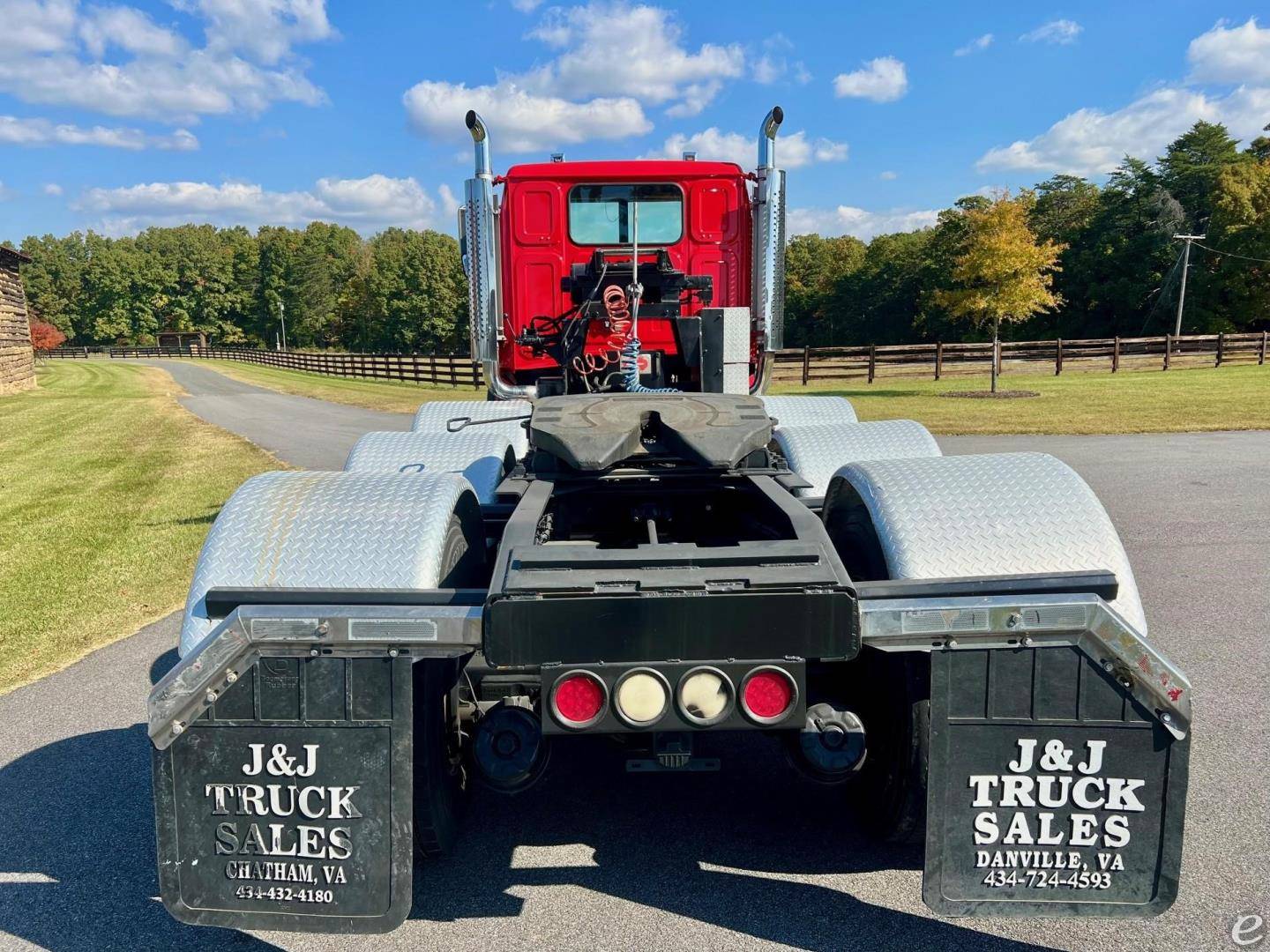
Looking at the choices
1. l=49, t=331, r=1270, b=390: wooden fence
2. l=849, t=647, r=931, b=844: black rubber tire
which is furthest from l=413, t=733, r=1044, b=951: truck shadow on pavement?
l=49, t=331, r=1270, b=390: wooden fence

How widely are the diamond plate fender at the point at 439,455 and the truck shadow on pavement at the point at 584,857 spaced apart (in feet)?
5.45

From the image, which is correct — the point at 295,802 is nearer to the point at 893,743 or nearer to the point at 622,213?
the point at 893,743

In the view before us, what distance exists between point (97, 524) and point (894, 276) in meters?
65.5

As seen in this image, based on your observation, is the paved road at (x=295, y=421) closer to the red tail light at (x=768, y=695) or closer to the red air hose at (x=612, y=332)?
the red air hose at (x=612, y=332)

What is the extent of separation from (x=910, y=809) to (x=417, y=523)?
164 centimetres

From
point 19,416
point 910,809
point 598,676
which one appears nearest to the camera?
point 598,676

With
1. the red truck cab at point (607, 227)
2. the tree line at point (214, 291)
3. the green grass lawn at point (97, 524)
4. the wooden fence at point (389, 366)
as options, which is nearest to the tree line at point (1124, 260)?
the wooden fence at point (389, 366)

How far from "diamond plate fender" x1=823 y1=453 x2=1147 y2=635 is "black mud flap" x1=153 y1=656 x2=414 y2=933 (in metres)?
1.44

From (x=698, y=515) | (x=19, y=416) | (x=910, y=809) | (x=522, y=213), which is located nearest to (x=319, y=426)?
(x=19, y=416)

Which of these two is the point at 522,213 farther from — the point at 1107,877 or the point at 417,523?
the point at 1107,877

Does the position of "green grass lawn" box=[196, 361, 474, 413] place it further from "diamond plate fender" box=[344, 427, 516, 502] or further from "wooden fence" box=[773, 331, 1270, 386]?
"diamond plate fender" box=[344, 427, 516, 502]

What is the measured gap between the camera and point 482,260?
6168 mm

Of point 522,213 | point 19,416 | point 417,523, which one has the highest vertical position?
point 522,213

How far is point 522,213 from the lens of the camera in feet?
21.1
